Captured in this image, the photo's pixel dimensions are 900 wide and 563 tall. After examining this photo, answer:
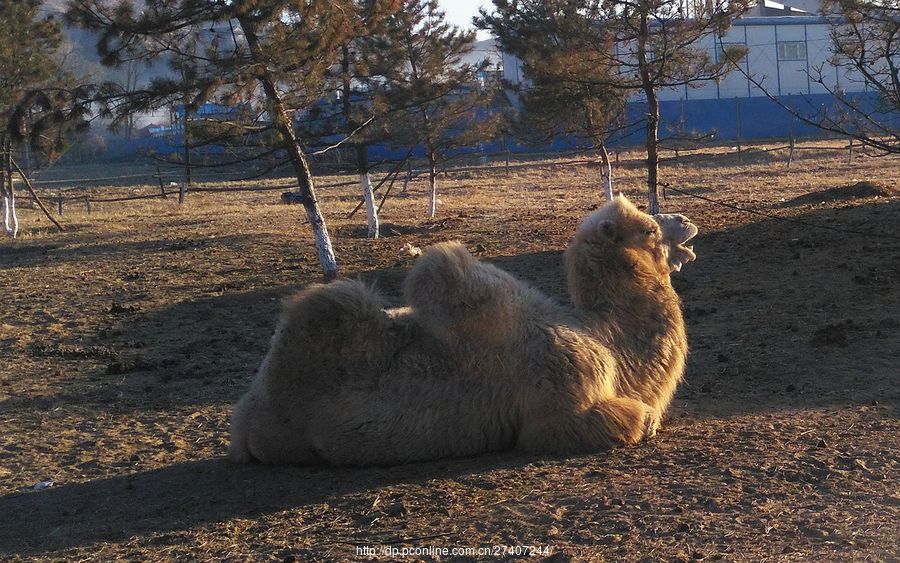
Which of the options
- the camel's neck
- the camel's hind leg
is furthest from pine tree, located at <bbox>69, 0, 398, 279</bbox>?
the camel's hind leg

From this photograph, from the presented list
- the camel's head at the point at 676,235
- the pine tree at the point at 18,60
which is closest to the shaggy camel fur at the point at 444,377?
the camel's head at the point at 676,235

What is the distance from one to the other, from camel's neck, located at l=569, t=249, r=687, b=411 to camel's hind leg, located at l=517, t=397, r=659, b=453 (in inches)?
11.7

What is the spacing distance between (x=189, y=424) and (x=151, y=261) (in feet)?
34.8

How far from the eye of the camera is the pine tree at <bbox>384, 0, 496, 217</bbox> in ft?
77.6

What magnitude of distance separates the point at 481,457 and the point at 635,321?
1332mm

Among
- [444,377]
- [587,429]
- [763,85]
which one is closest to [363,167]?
[444,377]

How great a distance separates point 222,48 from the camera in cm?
1380

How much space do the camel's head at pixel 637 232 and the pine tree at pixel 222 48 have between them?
7817 mm

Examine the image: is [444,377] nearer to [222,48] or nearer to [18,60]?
[222,48]

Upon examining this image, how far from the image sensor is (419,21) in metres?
24.8

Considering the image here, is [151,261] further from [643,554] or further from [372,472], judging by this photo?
[643,554]

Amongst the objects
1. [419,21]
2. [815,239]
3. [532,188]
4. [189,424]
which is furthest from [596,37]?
[532,188]

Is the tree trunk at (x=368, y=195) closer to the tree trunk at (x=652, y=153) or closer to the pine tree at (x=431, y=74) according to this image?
the pine tree at (x=431, y=74)

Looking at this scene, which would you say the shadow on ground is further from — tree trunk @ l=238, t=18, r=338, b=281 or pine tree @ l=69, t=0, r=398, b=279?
pine tree @ l=69, t=0, r=398, b=279
